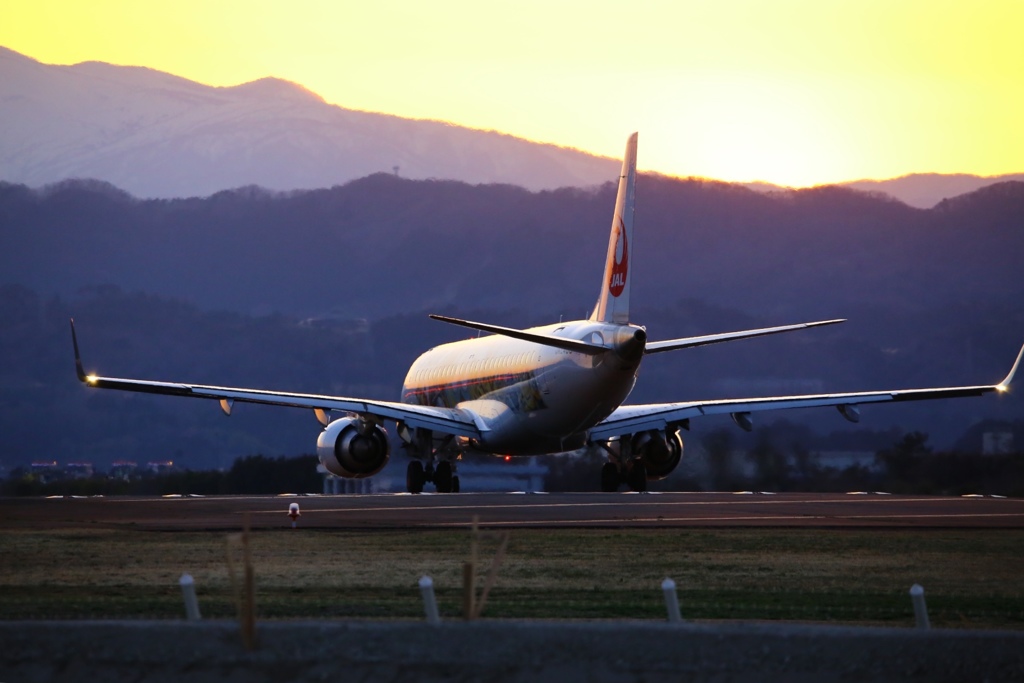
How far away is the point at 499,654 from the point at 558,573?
10461 mm

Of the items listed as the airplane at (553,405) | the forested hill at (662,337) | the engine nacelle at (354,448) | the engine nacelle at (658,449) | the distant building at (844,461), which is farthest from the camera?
the forested hill at (662,337)

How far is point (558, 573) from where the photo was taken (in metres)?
23.6

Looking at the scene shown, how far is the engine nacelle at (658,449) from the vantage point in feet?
165

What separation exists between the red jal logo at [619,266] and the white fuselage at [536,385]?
1.24 meters

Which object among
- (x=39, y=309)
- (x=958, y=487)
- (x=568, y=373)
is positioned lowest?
(x=958, y=487)

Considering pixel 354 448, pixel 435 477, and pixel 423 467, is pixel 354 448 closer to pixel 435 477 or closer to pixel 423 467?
pixel 435 477

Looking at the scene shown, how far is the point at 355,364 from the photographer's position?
153125 mm

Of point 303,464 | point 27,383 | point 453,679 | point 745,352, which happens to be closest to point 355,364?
point 27,383

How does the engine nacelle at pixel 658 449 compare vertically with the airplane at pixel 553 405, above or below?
below

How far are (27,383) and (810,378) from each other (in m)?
64.1

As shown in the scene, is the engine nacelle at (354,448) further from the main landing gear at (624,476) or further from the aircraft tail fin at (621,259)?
the aircraft tail fin at (621,259)

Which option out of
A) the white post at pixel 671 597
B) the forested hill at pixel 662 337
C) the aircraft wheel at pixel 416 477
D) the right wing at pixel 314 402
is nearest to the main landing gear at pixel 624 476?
the right wing at pixel 314 402

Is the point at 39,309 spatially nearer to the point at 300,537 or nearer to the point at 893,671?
the point at 300,537

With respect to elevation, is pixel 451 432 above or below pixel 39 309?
below
